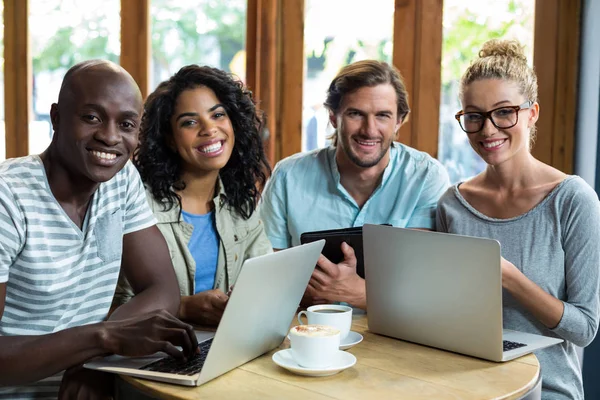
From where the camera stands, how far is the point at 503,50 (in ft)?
6.55

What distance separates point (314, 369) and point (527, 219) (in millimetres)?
864

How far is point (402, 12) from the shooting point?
3.12m

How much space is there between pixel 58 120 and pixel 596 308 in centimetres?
141

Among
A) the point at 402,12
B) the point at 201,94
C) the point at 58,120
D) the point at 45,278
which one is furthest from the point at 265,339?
the point at 402,12

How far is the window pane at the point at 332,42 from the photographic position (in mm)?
3273

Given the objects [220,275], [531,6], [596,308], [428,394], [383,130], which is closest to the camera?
[428,394]

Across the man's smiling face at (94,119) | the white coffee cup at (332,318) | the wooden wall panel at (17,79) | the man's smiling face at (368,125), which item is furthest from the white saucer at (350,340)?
the wooden wall panel at (17,79)

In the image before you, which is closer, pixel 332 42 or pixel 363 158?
pixel 363 158

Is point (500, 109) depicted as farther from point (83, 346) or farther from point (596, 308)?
point (83, 346)

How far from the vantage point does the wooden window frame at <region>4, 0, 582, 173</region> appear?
2.92 metres

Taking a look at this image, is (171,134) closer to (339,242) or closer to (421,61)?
(339,242)

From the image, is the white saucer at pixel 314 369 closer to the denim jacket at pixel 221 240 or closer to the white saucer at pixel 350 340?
the white saucer at pixel 350 340

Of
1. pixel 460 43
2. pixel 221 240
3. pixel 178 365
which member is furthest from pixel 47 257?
pixel 460 43

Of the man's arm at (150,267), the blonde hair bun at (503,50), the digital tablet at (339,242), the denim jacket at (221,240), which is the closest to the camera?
the man's arm at (150,267)
